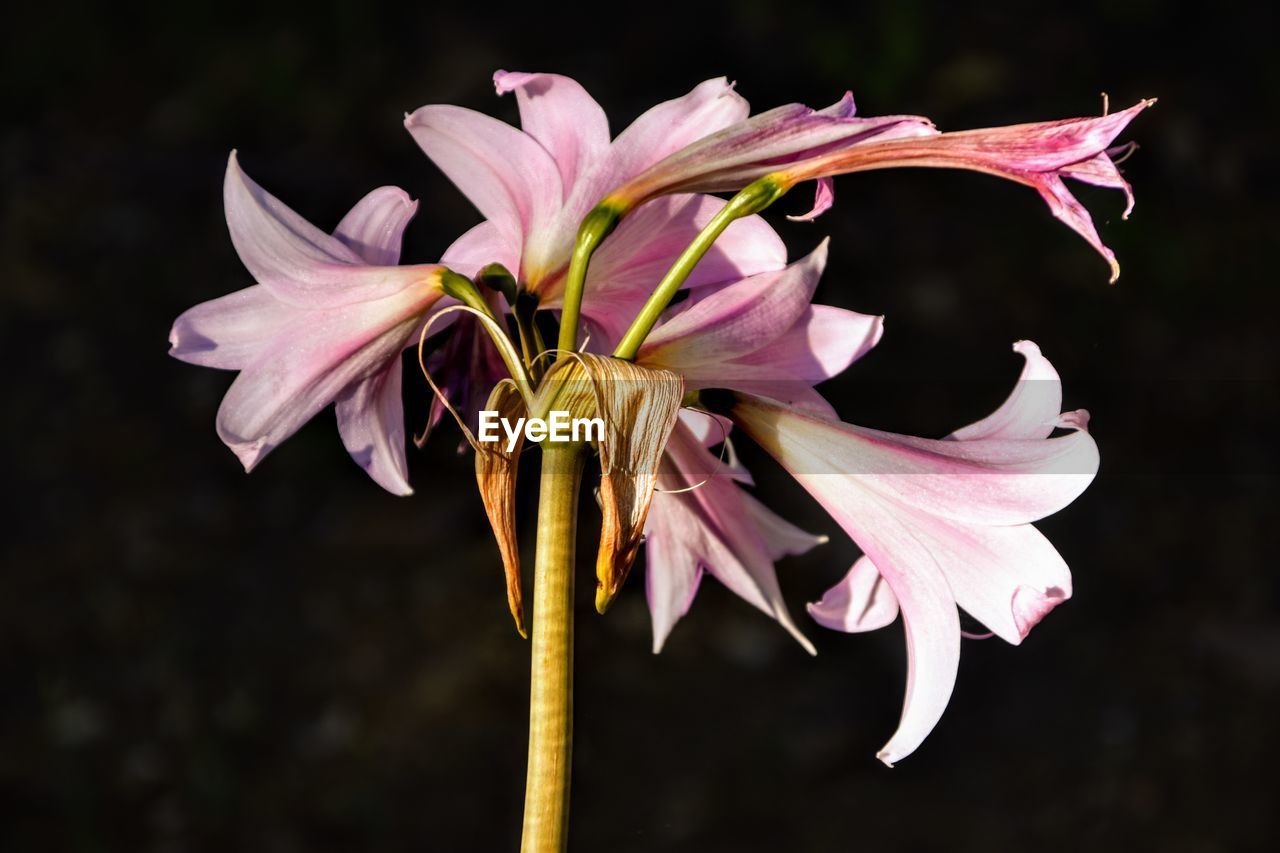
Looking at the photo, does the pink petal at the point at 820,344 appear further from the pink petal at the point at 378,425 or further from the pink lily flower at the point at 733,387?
the pink petal at the point at 378,425

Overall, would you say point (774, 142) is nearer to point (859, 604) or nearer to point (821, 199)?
point (821, 199)

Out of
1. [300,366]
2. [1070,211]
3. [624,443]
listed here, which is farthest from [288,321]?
[1070,211]

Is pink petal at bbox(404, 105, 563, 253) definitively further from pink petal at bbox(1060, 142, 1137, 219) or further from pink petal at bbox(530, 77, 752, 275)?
pink petal at bbox(1060, 142, 1137, 219)

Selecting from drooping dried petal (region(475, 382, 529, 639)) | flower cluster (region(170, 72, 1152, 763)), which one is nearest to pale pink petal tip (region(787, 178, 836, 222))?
flower cluster (region(170, 72, 1152, 763))

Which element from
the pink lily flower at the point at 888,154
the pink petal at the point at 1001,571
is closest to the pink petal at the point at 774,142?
the pink lily flower at the point at 888,154

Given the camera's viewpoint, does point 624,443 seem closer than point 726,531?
Yes

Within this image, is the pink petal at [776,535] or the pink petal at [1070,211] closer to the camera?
the pink petal at [1070,211]
